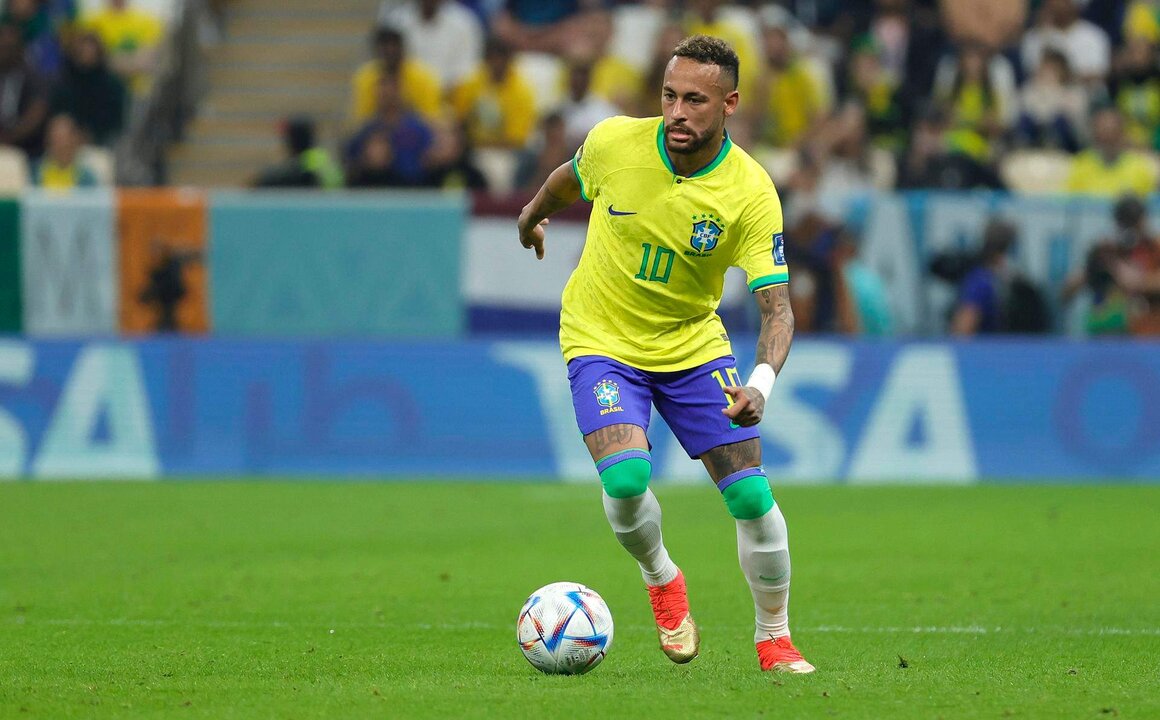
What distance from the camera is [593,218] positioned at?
23.9 ft

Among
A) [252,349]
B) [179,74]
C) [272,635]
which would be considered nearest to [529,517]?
[252,349]

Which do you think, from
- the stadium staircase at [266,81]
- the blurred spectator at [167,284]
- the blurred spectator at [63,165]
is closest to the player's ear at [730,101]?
the blurred spectator at [167,284]

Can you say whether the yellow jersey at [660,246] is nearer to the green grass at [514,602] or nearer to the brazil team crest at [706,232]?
the brazil team crest at [706,232]

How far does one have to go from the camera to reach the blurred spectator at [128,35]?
65.7 ft

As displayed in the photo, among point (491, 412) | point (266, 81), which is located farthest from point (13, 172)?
point (491, 412)

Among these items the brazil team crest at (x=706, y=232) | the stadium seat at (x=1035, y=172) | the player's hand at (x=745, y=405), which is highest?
the brazil team crest at (x=706, y=232)

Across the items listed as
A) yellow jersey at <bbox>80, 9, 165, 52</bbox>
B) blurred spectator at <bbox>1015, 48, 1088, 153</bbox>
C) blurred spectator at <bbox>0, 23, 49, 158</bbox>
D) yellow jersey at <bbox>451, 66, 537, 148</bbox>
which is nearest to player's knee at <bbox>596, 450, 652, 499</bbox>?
yellow jersey at <bbox>451, 66, 537, 148</bbox>

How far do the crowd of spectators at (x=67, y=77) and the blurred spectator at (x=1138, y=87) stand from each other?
10428 millimetres

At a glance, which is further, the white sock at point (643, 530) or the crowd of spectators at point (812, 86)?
the crowd of spectators at point (812, 86)

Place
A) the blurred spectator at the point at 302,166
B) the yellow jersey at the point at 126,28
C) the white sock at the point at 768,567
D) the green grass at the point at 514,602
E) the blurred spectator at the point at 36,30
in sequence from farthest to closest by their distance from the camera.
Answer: the yellow jersey at the point at 126,28, the blurred spectator at the point at 36,30, the blurred spectator at the point at 302,166, the white sock at the point at 768,567, the green grass at the point at 514,602

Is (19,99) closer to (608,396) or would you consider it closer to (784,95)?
(784,95)

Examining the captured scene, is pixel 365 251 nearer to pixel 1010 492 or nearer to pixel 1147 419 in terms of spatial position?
pixel 1010 492

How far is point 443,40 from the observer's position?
18.2 m

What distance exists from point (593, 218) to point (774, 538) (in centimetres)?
154
